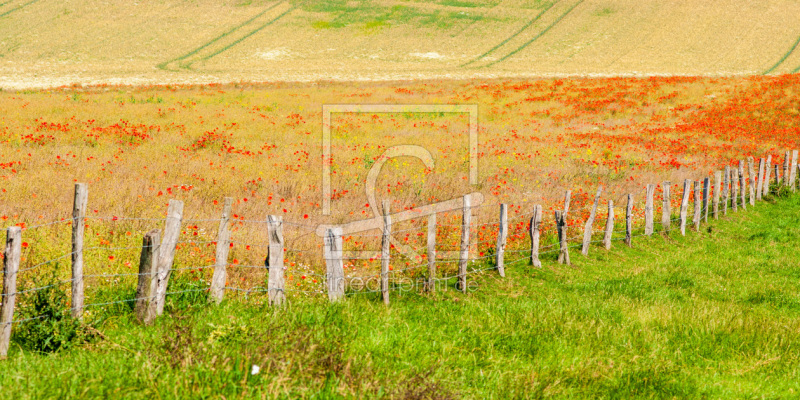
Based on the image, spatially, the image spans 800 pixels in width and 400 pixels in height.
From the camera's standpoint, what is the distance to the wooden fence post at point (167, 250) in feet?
21.1

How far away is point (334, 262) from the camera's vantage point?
7605mm

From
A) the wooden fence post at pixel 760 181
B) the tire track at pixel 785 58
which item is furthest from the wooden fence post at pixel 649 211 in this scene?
the tire track at pixel 785 58

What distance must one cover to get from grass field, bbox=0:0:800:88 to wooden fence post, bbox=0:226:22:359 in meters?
51.0

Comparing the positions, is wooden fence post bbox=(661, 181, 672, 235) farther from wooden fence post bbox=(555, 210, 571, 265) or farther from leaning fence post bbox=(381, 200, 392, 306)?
leaning fence post bbox=(381, 200, 392, 306)

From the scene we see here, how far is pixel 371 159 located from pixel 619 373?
1261 centimetres

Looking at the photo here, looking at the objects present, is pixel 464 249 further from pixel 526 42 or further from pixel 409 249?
pixel 526 42

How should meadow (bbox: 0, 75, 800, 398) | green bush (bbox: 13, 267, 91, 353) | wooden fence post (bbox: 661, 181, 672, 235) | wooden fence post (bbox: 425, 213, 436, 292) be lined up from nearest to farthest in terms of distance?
1. green bush (bbox: 13, 267, 91, 353)
2. meadow (bbox: 0, 75, 800, 398)
3. wooden fence post (bbox: 425, 213, 436, 292)
4. wooden fence post (bbox: 661, 181, 672, 235)

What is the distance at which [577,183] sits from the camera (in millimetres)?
17438

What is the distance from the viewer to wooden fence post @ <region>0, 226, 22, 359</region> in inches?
207

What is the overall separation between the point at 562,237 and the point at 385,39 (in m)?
78.6

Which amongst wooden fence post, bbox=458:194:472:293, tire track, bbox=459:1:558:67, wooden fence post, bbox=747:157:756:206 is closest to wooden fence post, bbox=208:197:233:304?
wooden fence post, bbox=458:194:472:293

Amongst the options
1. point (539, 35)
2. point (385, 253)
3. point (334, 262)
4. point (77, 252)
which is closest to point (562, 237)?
point (385, 253)

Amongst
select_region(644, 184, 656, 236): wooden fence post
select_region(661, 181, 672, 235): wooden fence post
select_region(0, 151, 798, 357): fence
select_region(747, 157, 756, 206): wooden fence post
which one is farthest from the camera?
select_region(747, 157, 756, 206): wooden fence post

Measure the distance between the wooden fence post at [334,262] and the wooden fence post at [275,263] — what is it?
2.23ft
